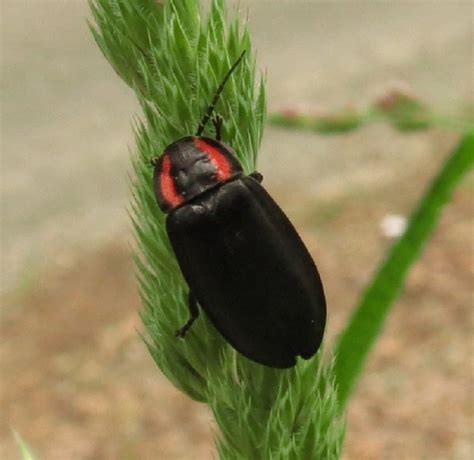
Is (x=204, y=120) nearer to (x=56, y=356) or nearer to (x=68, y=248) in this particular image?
(x=56, y=356)

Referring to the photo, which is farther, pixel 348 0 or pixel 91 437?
pixel 348 0

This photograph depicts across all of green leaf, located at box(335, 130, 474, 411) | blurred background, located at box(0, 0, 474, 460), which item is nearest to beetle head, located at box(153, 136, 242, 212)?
green leaf, located at box(335, 130, 474, 411)

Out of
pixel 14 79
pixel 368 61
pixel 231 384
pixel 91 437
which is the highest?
pixel 231 384

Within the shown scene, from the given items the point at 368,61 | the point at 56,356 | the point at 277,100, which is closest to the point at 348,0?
the point at 368,61

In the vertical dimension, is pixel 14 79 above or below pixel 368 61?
above

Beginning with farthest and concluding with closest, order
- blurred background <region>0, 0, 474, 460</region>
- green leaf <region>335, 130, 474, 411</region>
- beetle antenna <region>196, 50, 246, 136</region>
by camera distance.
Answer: blurred background <region>0, 0, 474, 460</region> → green leaf <region>335, 130, 474, 411</region> → beetle antenna <region>196, 50, 246, 136</region>

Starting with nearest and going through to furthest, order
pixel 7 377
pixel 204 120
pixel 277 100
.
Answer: pixel 204 120
pixel 7 377
pixel 277 100

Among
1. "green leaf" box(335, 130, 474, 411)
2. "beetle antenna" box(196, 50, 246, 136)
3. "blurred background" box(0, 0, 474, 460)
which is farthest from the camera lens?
"blurred background" box(0, 0, 474, 460)

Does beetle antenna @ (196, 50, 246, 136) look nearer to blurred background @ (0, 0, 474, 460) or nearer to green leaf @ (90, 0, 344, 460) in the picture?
green leaf @ (90, 0, 344, 460)
